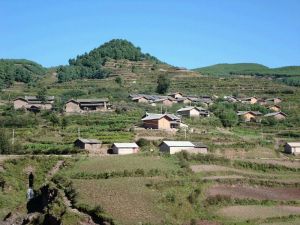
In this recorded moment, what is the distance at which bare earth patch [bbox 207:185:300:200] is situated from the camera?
36094 millimetres

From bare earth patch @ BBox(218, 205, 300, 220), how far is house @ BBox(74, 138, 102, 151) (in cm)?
1642

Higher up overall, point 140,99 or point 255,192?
point 140,99

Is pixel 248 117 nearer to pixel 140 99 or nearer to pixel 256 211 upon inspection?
pixel 140 99

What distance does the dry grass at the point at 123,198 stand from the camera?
95.7ft

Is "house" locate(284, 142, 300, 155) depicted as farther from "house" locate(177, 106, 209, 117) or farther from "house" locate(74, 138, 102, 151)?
"house" locate(74, 138, 102, 151)

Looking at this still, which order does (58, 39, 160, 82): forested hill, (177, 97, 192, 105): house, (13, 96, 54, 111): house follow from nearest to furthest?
(13, 96, 54, 111): house, (177, 97, 192, 105): house, (58, 39, 160, 82): forested hill

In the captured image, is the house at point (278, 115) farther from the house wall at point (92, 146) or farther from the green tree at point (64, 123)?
the house wall at point (92, 146)

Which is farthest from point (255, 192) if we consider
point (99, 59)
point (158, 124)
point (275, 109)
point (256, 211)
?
point (99, 59)

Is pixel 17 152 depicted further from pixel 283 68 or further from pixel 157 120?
pixel 283 68

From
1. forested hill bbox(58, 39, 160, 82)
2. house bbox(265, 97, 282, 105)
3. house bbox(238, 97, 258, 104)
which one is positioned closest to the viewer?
house bbox(265, 97, 282, 105)

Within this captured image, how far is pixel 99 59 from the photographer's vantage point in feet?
396

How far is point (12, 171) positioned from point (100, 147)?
27.9 ft

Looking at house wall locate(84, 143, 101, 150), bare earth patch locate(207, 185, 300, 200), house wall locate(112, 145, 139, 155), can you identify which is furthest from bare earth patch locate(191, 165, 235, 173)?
house wall locate(84, 143, 101, 150)

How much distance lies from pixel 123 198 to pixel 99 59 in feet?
297
